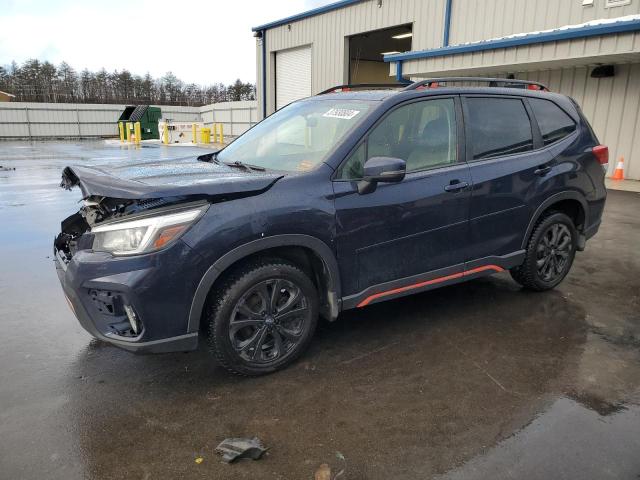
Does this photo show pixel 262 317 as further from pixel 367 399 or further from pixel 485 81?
pixel 485 81

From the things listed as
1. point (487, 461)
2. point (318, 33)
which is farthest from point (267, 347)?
point (318, 33)

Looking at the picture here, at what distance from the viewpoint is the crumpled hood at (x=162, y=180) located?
2830 millimetres

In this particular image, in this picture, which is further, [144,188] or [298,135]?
[298,135]

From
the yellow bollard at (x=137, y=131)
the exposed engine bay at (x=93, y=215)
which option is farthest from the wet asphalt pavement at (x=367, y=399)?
the yellow bollard at (x=137, y=131)

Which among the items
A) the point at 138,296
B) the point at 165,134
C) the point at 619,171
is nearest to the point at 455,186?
the point at 138,296

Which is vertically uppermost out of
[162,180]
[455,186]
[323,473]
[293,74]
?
[293,74]

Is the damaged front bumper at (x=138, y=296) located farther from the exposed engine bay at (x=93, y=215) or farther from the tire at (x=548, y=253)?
the tire at (x=548, y=253)

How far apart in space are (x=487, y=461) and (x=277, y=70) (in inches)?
892

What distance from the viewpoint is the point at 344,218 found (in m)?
3.30

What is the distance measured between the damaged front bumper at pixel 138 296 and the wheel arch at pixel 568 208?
297cm

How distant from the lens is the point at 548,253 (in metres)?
4.67

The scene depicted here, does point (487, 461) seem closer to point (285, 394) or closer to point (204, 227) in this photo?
point (285, 394)

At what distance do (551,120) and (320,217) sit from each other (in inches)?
105

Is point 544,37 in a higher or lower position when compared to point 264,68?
lower
